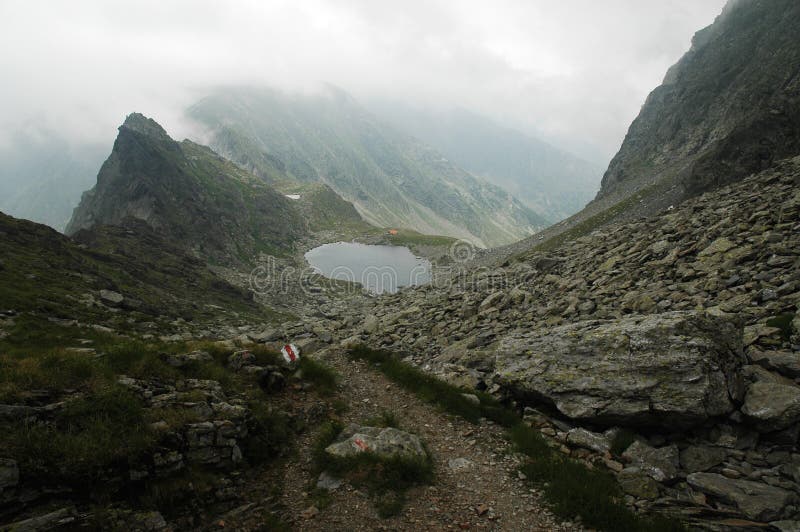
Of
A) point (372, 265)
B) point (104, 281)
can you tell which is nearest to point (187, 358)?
point (104, 281)

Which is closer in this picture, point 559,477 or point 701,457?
point 701,457

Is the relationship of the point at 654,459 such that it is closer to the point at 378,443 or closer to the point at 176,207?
the point at 378,443

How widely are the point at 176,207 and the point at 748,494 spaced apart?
396 ft

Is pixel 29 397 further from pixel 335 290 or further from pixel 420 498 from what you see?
pixel 335 290

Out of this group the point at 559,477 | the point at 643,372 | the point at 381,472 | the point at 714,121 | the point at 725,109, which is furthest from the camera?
the point at 714,121

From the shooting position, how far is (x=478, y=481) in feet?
33.7

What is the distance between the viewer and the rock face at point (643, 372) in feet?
33.1

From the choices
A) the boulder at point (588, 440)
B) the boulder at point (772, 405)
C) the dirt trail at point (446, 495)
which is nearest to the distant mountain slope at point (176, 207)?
the dirt trail at point (446, 495)

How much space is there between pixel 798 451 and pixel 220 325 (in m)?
46.1

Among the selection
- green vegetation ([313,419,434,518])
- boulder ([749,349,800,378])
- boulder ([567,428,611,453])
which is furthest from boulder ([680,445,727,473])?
green vegetation ([313,419,434,518])

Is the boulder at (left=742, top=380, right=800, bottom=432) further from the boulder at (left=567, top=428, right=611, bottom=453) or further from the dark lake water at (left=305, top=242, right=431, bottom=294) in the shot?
the dark lake water at (left=305, top=242, right=431, bottom=294)

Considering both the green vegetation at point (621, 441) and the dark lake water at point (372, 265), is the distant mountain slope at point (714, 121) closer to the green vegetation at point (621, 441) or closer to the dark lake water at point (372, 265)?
the dark lake water at point (372, 265)

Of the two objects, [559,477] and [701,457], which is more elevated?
[701,457]

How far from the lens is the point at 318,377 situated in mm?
15773
